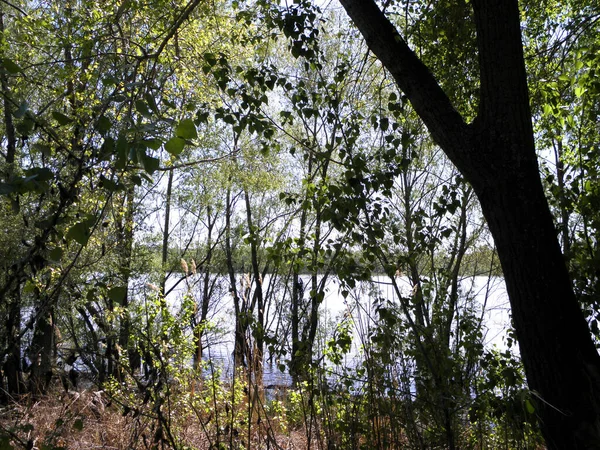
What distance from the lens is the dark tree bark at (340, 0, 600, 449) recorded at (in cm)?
210

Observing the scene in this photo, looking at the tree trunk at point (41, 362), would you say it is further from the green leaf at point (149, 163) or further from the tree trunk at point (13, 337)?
the green leaf at point (149, 163)

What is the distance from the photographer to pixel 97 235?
789 cm

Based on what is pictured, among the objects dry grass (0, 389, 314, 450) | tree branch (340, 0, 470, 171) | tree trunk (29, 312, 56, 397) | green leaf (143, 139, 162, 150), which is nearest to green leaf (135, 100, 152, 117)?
green leaf (143, 139, 162, 150)

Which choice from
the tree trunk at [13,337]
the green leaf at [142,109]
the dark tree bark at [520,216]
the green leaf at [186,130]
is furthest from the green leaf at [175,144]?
the dark tree bark at [520,216]

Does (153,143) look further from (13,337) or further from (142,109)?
(13,337)

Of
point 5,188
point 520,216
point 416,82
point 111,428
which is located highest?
point 416,82

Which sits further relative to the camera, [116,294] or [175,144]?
[116,294]

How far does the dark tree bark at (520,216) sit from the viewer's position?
210 cm

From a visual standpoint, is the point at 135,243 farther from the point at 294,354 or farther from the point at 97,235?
the point at 294,354

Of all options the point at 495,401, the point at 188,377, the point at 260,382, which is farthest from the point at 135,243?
the point at 495,401

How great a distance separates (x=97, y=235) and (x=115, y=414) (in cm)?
424

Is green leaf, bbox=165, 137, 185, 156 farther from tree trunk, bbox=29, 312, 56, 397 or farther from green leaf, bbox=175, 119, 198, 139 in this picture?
Answer: tree trunk, bbox=29, 312, 56, 397

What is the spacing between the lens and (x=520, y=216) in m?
2.19

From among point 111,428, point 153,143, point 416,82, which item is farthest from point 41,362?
point 153,143
